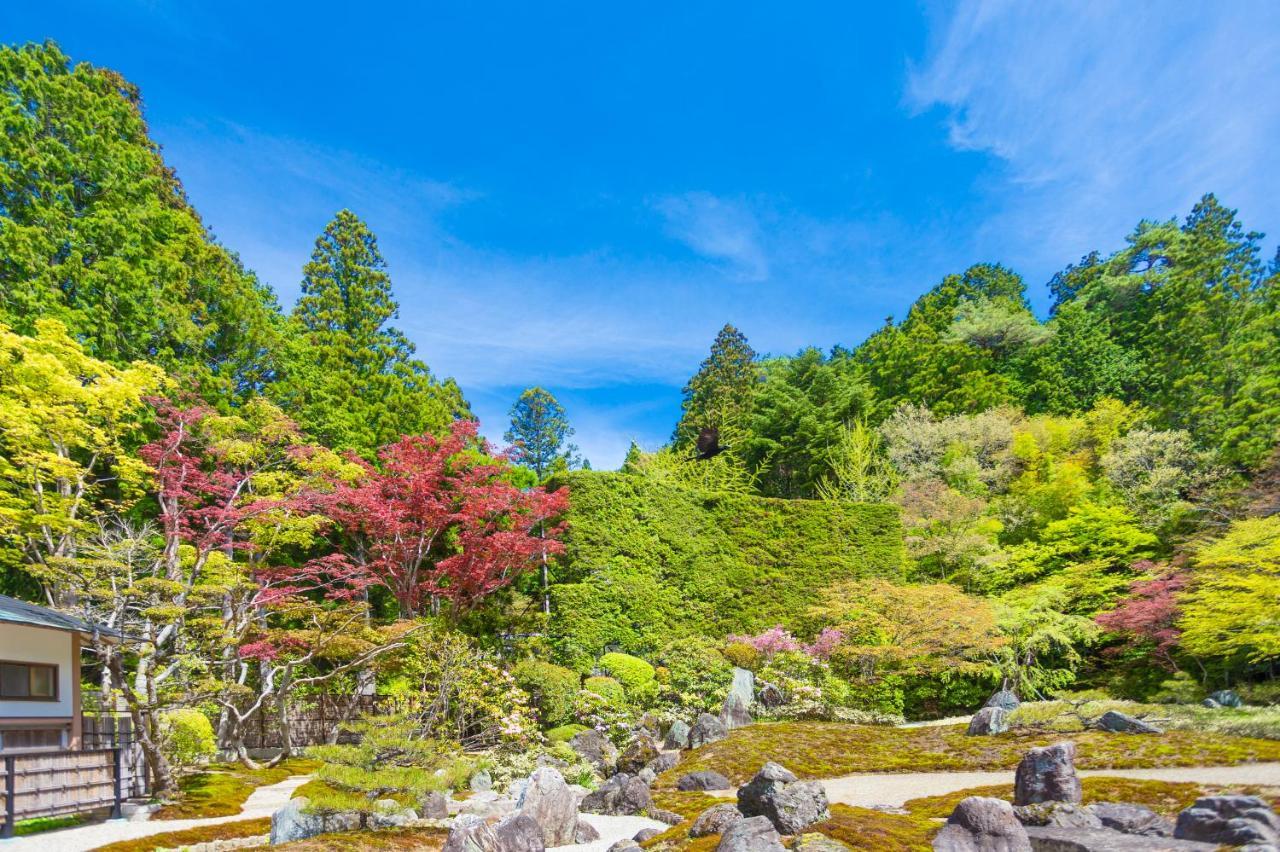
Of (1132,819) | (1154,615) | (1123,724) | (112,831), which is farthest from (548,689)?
(1154,615)

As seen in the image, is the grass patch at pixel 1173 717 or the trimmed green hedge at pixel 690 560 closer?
the grass patch at pixel 1173 717

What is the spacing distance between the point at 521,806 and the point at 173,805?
4.81 m

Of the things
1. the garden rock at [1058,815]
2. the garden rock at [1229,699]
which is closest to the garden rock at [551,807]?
the garden rock at [1058,815]

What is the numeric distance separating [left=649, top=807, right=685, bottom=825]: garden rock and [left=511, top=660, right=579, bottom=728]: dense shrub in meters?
5.03

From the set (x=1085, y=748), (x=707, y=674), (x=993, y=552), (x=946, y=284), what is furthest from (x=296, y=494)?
(x=946, y=284)

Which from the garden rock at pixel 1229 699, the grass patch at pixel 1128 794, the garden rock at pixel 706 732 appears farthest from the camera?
the garden rock at pixel 706 732

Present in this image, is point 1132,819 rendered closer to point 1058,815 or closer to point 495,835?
point 1058,815

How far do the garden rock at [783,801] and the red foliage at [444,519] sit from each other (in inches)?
354

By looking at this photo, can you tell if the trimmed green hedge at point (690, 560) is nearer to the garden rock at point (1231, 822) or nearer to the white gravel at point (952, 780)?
the white gravel at point (952, 780)

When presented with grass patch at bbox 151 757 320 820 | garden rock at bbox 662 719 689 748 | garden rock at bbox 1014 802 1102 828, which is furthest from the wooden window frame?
garden rock at bbox 1014 802 1102 828

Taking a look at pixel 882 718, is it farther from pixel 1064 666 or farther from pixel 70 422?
pixel 70 422

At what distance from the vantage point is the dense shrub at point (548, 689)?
12.4m

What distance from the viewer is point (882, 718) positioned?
1362 centimetres

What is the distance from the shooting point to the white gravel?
6242 mm
